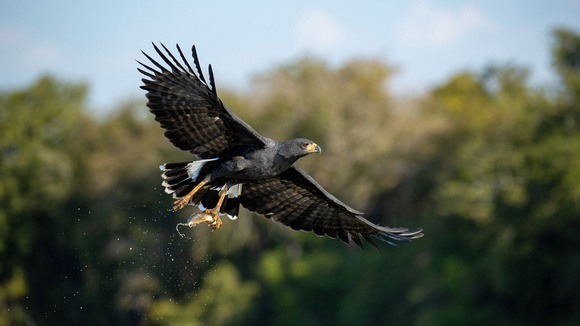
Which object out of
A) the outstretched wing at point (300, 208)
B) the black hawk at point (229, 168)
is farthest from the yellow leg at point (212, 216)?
the outstretched wing at point (300, 208)

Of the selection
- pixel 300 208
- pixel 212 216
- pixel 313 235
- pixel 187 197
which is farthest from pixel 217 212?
pixel 313 235

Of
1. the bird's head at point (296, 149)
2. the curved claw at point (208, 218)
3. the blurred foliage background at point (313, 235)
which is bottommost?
the curved claw at point (208, 218)

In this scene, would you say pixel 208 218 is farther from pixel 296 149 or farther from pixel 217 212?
pixel 296 149

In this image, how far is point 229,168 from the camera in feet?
34.6

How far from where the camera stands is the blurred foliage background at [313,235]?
2988cm

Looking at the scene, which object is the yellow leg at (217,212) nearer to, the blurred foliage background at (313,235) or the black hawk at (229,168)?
the black hawk at (229,168)

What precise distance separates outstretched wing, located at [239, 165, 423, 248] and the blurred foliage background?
17.5 m

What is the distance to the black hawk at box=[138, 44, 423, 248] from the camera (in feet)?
33.3

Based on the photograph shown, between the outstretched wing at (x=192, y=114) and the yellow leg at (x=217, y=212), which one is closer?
the outstretched wing at (x=192, y=114)

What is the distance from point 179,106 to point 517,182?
2321 centimetres

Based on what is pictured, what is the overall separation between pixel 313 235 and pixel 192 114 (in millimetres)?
28420

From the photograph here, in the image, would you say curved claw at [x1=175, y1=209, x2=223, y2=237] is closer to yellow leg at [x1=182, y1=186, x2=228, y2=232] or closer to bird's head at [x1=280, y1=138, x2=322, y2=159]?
yellow leg at [x1=182, y1=186, x2=228, y2=232]

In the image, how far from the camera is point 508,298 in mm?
29297

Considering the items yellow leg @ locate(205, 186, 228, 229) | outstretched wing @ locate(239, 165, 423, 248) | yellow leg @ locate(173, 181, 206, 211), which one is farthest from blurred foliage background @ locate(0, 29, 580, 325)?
yellow leg @ locate(173, 181, 206, 211)
